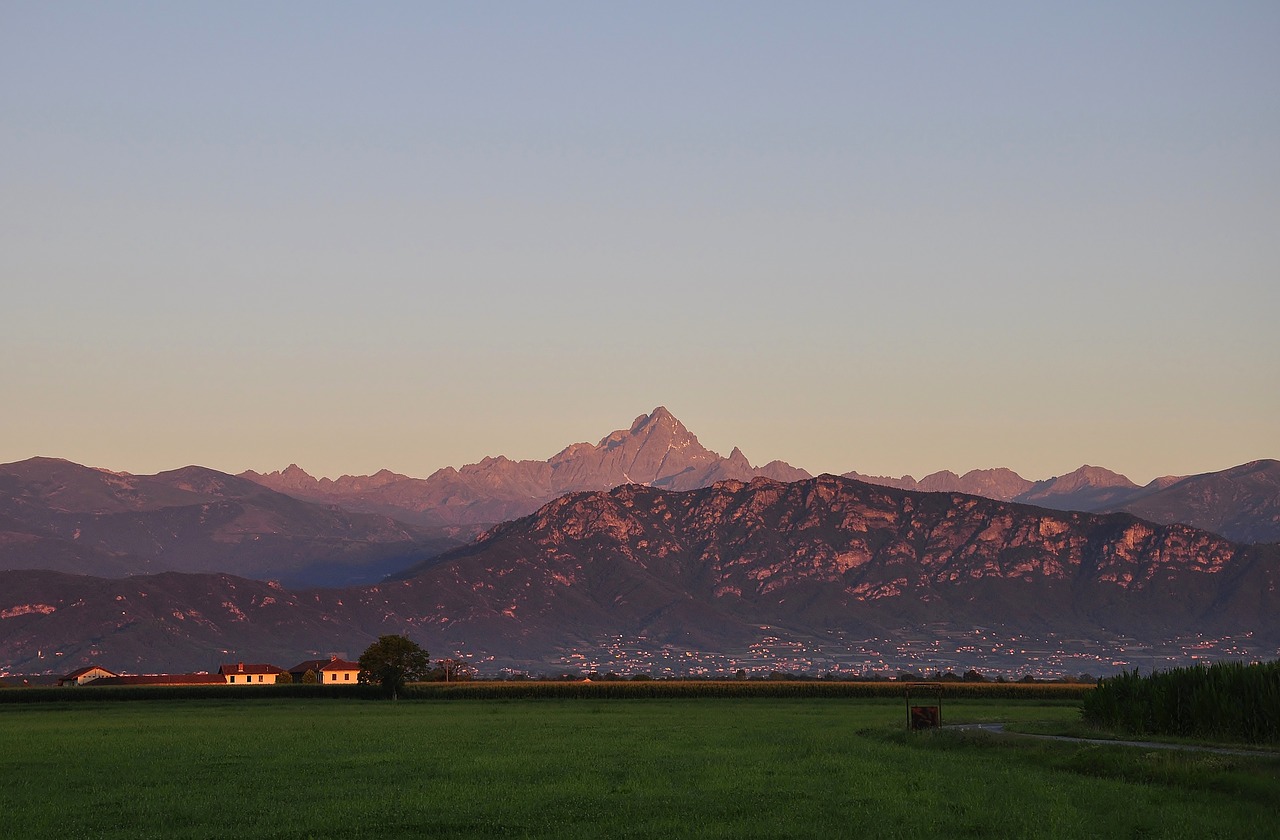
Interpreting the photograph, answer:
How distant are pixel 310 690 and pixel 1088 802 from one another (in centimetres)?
13575

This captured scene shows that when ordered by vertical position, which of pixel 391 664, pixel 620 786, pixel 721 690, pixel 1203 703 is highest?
pixel 1203 703

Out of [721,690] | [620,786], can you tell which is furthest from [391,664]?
[620,786]

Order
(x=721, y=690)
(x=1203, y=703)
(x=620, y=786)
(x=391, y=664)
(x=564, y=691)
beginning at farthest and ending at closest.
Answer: (x=391, y=664) → (x=721, y=690) → (x=564, y=691) → (x=1203, y=703) → (x=620, y=786)

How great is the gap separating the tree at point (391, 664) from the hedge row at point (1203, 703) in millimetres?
114471

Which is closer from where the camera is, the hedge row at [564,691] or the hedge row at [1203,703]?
the hedge row at [1203,703]

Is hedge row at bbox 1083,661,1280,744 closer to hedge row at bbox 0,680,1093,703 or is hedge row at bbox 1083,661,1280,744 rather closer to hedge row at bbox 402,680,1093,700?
hedge row at bbox 402,680,1093,700

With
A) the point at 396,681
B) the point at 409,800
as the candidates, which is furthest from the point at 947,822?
the point at 396,681

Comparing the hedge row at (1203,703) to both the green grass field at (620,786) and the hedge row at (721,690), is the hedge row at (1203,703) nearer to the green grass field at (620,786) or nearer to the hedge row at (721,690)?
the green grass field at (620,786)

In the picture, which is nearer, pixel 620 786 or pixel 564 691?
pixel 620 786

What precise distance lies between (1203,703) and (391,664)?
125317mm

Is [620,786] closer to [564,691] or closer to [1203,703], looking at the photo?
[1203,703]

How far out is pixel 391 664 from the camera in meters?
174

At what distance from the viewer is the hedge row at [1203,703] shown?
60594 mm

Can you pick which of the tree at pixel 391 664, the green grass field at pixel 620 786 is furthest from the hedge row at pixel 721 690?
the green grass field at pixel 620 786
